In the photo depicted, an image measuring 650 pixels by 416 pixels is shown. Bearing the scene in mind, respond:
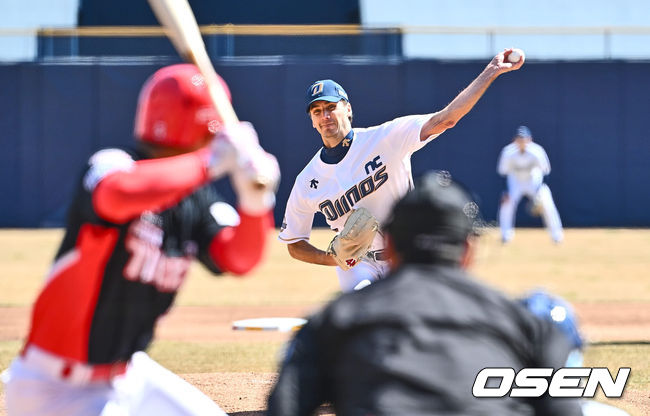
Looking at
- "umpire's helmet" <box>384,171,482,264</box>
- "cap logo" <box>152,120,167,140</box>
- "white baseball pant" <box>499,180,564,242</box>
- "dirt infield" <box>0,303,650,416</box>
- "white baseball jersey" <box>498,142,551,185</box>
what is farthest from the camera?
"white baseball jersey" <box>498,142,551,185</box>

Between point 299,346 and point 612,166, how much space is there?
22.6 m

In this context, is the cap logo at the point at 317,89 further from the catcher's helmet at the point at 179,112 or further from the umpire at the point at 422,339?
the umpire at the point at 422,339


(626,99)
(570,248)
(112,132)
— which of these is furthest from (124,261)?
(626,99)

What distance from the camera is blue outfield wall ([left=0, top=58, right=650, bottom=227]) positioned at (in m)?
23.1

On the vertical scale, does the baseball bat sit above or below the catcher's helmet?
above

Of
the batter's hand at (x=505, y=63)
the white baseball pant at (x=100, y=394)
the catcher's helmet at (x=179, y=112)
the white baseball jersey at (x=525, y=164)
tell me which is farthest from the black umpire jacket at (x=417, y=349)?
the white baseball jersey at (x=525, y=164)

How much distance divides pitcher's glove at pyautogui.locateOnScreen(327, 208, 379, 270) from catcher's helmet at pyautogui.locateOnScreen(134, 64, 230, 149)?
2.65 m

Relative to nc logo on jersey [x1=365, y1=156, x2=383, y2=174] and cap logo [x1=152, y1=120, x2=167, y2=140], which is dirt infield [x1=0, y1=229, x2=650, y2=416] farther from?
cap logo [x1=152, y1=120, x2=167, y2=140]

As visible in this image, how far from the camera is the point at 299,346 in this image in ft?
8.19

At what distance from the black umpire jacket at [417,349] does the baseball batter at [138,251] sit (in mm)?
639

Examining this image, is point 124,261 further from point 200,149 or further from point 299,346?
point 299,346

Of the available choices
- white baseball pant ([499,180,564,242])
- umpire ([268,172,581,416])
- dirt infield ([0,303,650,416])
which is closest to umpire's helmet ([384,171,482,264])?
umpire ([268,172,581,416])

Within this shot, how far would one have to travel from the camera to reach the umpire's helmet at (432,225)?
2.48 meters

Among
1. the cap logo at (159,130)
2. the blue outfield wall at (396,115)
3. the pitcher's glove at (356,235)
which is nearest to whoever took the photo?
the cap logo at (159,130)
